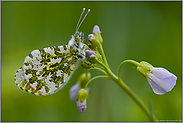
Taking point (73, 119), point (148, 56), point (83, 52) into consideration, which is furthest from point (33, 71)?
point (148, 56)

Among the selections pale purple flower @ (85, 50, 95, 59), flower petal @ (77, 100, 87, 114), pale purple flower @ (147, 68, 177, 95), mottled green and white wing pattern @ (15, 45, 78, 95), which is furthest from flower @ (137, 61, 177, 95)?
mottled green and white wing pattern @ (15, 45, 78, 95)

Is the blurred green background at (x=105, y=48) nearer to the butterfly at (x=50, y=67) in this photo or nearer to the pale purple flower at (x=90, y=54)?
the butterfly at (x=50, y=67)

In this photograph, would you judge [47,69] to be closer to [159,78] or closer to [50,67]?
[50,67]

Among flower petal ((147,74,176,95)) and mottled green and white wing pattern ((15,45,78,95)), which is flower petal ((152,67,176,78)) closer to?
flower petal ((147,74,176,95))

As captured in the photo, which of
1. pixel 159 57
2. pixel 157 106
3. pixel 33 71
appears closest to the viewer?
pixel 33 71

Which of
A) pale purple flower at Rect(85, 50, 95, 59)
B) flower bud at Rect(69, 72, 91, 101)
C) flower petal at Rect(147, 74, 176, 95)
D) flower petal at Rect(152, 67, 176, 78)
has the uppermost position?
pale purple flower at Rect(85, 50, 95, 59)

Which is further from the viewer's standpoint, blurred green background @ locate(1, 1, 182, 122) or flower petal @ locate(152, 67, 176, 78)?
blurred green background @ locate(1, 1, 182, 122)

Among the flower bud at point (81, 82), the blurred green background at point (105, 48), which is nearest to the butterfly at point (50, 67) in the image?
the flower bud at point (81, 82)

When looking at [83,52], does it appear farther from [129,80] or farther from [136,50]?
[136,50]
